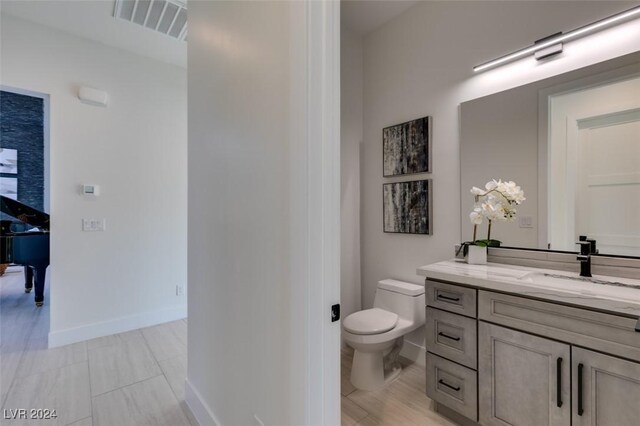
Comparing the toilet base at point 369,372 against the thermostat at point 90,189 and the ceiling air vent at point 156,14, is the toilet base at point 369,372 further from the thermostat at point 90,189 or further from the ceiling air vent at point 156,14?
the ceiling air vent at point 156,14

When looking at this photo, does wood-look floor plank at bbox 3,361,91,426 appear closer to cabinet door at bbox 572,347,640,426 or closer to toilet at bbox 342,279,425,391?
toilet at bbox 342,279,425,391

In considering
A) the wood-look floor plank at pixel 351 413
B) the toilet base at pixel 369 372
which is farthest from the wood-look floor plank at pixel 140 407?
the toilet base at pixel 369 372

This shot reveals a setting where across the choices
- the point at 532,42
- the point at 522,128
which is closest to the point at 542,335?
the point at 522,128

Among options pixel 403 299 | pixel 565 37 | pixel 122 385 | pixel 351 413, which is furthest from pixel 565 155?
pixel 122 385

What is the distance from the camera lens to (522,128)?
6.31ft

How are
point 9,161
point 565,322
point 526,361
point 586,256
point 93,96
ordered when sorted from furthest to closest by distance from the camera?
1. point 9,161
2. point 93,96
3. point 586,256
4. point 526,361
5. point 565,322

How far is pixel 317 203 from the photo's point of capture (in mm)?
948

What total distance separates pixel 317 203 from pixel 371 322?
1.43m

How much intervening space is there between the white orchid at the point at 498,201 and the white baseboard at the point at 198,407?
1.95 meters

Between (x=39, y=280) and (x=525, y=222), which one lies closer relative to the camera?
(x=525, y=222)

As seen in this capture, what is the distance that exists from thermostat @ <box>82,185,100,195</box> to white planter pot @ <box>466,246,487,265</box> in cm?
332

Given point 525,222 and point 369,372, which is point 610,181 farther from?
point 369,372

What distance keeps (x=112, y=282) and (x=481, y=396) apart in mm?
3271

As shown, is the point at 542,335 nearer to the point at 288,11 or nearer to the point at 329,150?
the point at 329,150
